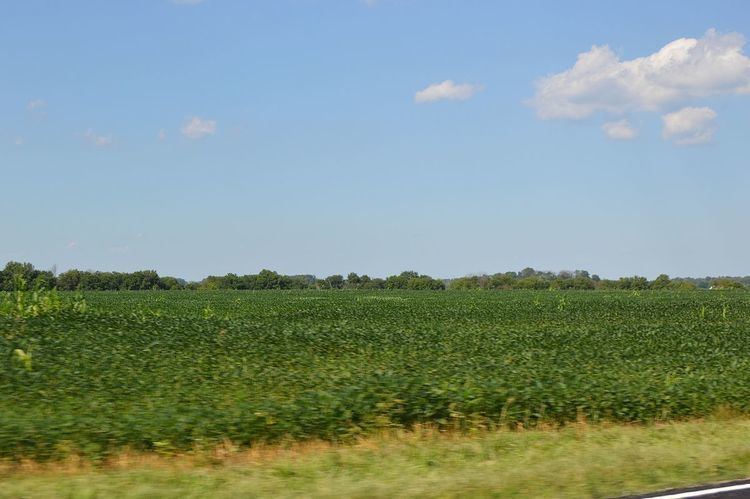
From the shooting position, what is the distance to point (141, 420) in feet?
36.8

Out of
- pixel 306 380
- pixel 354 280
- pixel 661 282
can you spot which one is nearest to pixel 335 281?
pixel 354 280

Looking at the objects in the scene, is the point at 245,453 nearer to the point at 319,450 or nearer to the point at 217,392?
the point at 319,450

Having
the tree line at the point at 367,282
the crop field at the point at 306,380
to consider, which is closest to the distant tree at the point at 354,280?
the tree line at the point at 367,282

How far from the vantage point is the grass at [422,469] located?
8.59 metres

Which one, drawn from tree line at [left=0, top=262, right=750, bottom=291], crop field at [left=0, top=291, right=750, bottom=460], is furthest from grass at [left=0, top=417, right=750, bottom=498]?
tree line at [left=0, top=262, right=750, bottom=291]

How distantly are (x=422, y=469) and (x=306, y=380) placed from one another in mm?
5650

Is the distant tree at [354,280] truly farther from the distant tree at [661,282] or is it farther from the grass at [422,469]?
the grass at [422,469]

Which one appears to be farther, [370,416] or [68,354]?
[68,354]

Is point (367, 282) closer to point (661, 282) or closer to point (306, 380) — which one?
point (661, 282)

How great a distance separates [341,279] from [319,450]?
118779 mm

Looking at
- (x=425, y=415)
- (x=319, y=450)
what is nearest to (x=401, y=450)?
(x=319, y=450)

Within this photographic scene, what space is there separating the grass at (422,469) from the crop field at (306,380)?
1.36 feet

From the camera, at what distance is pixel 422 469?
32.1 feet

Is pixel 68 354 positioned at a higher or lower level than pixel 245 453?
higher
